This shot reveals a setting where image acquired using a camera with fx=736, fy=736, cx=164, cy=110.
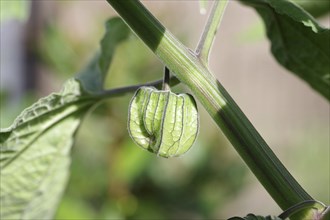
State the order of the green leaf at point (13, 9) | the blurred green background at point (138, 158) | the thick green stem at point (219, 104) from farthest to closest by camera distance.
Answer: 1. the blurred green background at point (138, 158)
2. the green leaf at point (13, 9)
3. the thick green stem at point (219, 104)

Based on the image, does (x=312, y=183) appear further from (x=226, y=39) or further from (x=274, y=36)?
(x=274, y=36)

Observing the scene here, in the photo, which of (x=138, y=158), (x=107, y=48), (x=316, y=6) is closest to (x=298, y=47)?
(x=316, y=6)

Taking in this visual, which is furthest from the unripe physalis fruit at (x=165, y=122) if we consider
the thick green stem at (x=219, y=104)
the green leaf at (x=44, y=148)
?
the green leaf at (x=44, y=148)

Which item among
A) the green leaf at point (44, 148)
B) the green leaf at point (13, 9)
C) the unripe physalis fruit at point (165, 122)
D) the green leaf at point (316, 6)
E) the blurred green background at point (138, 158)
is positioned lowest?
the blurred green background at point (138, 158)

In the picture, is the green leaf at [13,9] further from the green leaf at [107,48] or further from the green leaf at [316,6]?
the green leaf at [316,6]

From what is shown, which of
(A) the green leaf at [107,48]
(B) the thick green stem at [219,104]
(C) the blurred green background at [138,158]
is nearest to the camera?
(B) the thick green stem at [219,104]

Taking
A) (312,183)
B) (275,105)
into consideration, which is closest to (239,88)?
(275,105)

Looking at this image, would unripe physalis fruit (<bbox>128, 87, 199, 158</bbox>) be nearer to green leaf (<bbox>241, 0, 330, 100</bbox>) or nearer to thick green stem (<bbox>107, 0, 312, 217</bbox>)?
thick green stem (<bbox>107, 0, 312, 217</bbox>)

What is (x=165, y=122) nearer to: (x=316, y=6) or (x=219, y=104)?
(x=219, y=104)

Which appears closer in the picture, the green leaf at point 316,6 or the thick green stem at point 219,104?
the thick green stem at point 219,104
